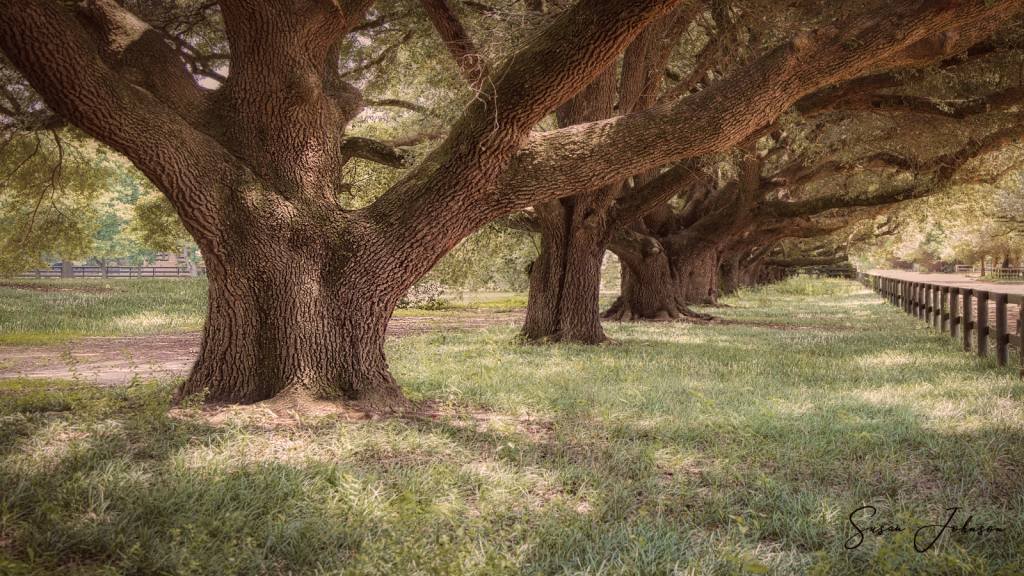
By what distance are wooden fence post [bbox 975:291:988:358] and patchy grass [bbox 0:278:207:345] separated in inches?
593

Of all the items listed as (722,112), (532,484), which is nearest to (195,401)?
(532,484)

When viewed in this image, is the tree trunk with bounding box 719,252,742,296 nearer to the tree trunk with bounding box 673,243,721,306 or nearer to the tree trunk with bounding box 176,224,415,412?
the tree trunk with bounding box 673,243,721,306

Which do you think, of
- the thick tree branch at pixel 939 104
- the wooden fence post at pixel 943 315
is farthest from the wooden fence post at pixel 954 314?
the thick tree branch at pixel 939 104

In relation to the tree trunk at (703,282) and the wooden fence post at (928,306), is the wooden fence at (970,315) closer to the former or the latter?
the wooden fence post at (928,306)

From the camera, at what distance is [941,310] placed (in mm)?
12086

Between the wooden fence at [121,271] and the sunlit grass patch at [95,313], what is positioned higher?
the wooden fence at [121,271]

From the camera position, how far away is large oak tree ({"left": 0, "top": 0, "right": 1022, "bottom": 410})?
16.8ft

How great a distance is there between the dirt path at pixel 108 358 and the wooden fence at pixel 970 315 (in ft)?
31.7

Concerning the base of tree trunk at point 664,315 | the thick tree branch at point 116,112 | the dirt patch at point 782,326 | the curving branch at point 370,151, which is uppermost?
the curving branch at point 370,151

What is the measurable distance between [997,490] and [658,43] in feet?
28.0

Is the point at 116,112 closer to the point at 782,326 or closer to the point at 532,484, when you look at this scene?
the point at 532,484

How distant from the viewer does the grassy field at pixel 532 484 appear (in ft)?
8.77

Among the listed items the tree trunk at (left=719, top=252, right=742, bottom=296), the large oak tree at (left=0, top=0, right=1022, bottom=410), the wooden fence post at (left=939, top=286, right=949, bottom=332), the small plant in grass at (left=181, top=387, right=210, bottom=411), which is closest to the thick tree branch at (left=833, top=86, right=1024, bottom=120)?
the large oak tree at (left=0, top=0, right=1022, bottom=410)
